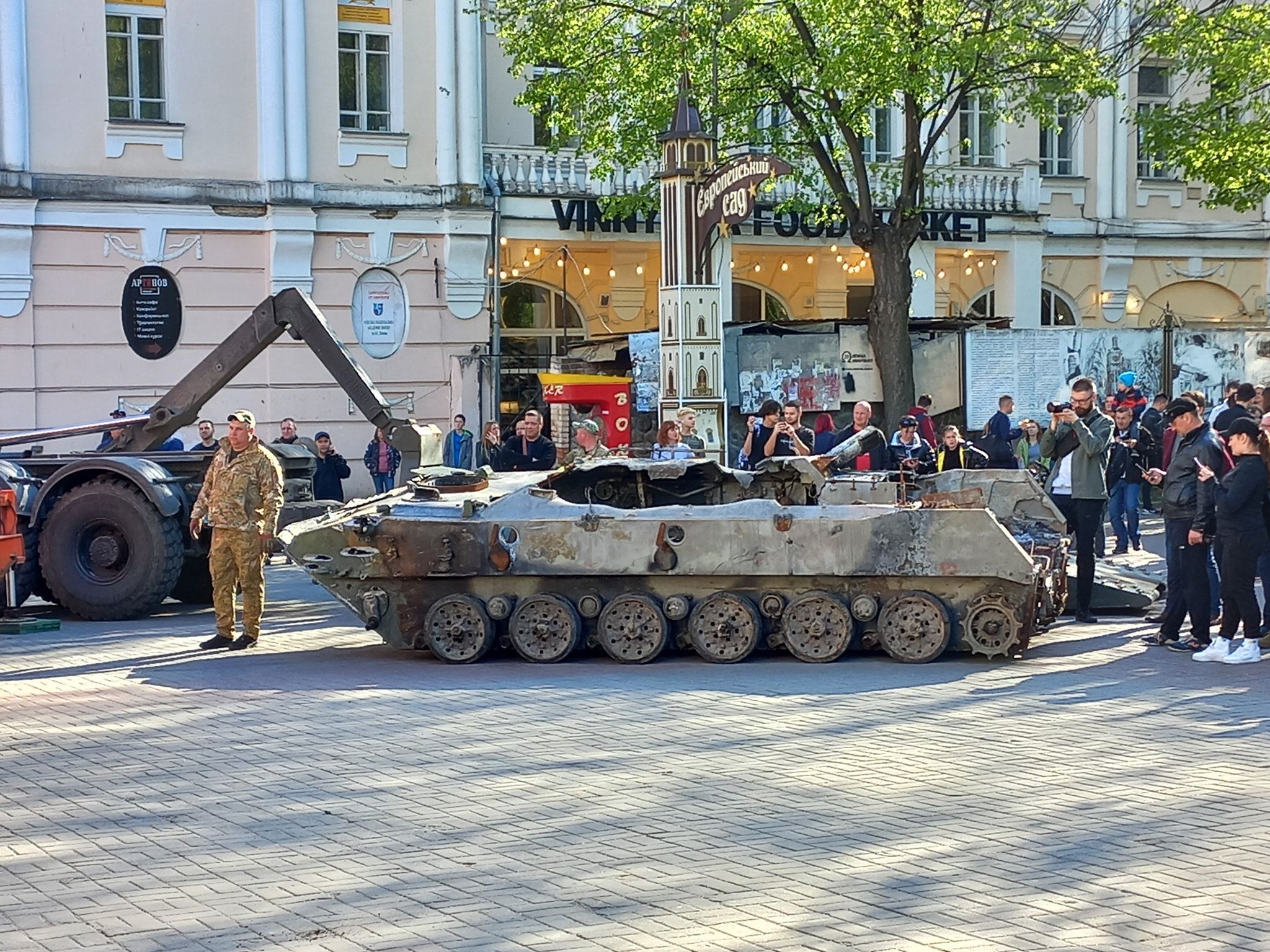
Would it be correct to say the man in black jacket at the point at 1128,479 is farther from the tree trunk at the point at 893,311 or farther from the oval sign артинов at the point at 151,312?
the oval sign артинов at the point at 151,312

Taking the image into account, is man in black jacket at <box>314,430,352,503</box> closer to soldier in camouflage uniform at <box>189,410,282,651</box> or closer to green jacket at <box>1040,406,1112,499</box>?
soldier in camouflage uniform at <box>189,410,282,651</box>

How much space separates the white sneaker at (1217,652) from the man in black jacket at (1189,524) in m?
0.21

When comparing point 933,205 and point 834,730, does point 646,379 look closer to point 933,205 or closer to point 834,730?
point 933,205

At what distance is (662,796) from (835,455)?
22.8ft

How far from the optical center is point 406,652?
13.1 meters

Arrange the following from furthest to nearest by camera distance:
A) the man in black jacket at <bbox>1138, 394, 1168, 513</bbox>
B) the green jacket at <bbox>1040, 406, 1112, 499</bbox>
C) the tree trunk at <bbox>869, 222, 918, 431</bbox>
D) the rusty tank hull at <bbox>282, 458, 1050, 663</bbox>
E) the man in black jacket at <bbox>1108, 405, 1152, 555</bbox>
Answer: the tree trunk at <bbox>869, 222, 918, 431</bbox> < the man in black jacket at <bbox>1138, 394, 1168, 513</bbox> < the man in black jacket at <bbox>1108, 405, 1152, 555</bbox> < the green jacket at <bbox>1040, 406, 1112, 499</bbox> < the rusty tank hull at <bbox>282, 458, 1050, 663</bbox>

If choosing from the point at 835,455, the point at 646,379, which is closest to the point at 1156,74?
the point at 646,379

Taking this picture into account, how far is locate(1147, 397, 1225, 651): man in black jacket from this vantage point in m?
12.6

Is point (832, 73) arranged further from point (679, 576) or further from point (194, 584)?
point (679, 576)

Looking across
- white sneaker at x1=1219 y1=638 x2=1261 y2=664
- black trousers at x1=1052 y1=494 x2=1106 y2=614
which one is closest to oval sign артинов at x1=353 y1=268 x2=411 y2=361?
black trousers at x1=1052 y1=494 x2=1106 y2=614

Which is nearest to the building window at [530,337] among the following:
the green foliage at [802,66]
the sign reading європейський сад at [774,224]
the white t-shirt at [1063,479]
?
the sign reading європейський сад at [774,224]

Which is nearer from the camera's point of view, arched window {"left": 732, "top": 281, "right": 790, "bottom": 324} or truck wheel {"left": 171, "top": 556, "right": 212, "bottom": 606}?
Result: truck wheel {"left": 171, "top": 556, "right": 212, "bottom": 606}

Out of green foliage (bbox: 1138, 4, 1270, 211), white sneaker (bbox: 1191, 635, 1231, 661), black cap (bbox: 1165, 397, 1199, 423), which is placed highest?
green foliage (bbox: 1138, 4, 1270, 211)

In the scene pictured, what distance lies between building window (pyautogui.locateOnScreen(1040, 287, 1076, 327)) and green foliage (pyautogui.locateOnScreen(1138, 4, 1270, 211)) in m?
7.36
